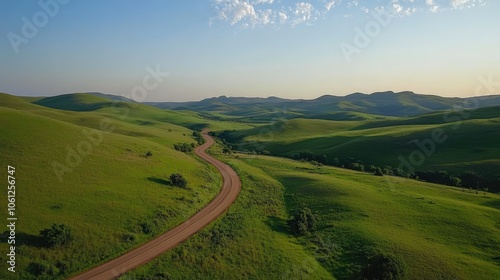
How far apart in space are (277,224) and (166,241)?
801 inches

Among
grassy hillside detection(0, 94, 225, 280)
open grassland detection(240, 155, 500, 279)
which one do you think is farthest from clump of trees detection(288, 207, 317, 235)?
grassy hillside detection(0, 94, 225, 280)

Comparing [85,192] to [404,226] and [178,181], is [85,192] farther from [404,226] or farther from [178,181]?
[404,226]

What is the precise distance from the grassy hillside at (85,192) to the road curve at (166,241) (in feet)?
4.35

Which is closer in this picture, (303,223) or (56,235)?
(56,235)

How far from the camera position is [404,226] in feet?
168

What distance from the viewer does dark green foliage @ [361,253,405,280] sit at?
36531 millimetres

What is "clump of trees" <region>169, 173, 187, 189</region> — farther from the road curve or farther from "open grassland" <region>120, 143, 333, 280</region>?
"open grassland" <region>120, 143, 333, 280</region>

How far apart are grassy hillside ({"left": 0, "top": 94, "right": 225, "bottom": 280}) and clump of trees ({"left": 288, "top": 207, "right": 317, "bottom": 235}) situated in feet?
58.2

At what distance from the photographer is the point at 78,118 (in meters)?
147

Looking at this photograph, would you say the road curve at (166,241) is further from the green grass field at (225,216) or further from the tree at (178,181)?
the tree at (178,181)

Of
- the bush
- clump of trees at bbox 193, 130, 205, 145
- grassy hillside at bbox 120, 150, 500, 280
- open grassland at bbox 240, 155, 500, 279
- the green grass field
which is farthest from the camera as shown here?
clump of trees at bbox 193, 130, 205, 145

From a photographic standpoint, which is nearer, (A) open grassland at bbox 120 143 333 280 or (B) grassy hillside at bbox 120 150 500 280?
(A) open grassland at bbox 120 143 333 280

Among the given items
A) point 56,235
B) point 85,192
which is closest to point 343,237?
point 56,235

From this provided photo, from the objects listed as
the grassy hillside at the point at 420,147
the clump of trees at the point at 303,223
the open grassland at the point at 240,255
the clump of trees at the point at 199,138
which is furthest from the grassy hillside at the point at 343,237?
the clump of trees at the point at 199,138
